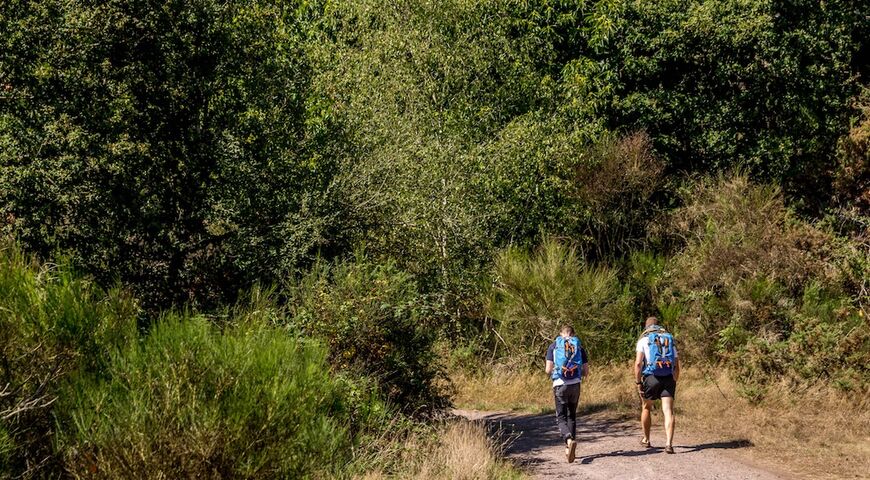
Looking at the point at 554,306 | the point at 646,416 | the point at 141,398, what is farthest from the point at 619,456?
the point at 141,398

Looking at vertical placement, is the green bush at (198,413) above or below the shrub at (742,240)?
above

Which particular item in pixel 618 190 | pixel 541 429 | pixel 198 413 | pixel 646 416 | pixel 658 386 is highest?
pixel 198 413

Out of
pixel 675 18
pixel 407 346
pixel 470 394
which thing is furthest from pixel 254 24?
pixel 675 18

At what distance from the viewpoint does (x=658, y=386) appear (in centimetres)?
1342

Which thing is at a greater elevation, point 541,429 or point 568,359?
point 568,359

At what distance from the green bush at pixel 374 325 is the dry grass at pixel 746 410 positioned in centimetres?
447

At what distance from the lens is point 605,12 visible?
26031 millimetres

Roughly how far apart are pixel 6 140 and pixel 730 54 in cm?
1868

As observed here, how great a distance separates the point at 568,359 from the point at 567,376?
8.5 inches

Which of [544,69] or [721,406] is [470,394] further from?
[544,69]

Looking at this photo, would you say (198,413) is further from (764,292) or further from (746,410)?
(764,292)

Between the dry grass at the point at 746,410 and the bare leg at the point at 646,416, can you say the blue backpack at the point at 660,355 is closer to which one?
the bare leg at the point at 646,416

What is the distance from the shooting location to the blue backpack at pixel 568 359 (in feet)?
42.6

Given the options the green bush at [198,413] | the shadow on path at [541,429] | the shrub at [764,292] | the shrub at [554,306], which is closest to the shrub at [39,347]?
the green bush at [198,413]
